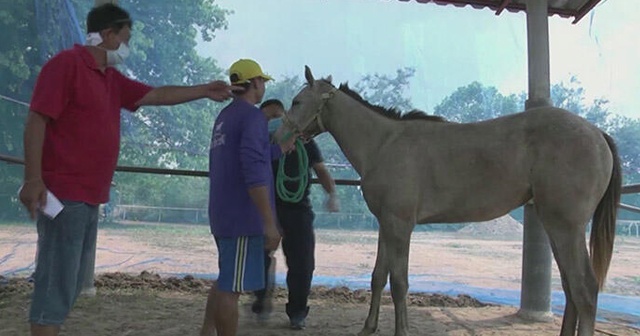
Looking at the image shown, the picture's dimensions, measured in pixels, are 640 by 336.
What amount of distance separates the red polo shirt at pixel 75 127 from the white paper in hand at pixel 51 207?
6 cm

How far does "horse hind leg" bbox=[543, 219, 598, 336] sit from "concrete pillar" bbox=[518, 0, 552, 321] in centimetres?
134

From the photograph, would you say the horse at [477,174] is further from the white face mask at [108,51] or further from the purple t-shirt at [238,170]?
the white face mask at [108,51]

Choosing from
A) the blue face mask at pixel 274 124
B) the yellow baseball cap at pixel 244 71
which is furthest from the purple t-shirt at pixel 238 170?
the blue face mask at pixel 274 124

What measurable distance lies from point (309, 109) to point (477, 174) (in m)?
1.26

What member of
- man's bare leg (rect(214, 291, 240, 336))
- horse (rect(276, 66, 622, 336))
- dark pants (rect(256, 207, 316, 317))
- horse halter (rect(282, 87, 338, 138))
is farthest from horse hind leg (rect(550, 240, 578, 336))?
man's bare leg (rect(214, 291, 240, 336))

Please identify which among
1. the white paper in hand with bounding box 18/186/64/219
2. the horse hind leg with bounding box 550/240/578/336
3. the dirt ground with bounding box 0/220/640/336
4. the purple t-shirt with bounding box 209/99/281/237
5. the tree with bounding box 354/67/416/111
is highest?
the tree with bounding box 354/67/416/111

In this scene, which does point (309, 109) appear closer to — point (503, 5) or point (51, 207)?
point (51, 207)

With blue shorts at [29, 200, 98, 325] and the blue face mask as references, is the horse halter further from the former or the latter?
blue shorts at [29, 200, 98, 325]

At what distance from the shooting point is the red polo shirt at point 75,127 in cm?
184

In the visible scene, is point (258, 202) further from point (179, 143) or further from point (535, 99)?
point (179, 143)

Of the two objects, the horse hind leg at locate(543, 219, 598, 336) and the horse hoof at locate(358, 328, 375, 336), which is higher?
the horse hind leg at locate(543, 219, 598, 336)

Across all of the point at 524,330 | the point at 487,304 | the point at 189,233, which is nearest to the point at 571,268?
the point at 524,330

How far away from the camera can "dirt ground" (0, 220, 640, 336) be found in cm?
394

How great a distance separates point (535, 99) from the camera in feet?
15.1
